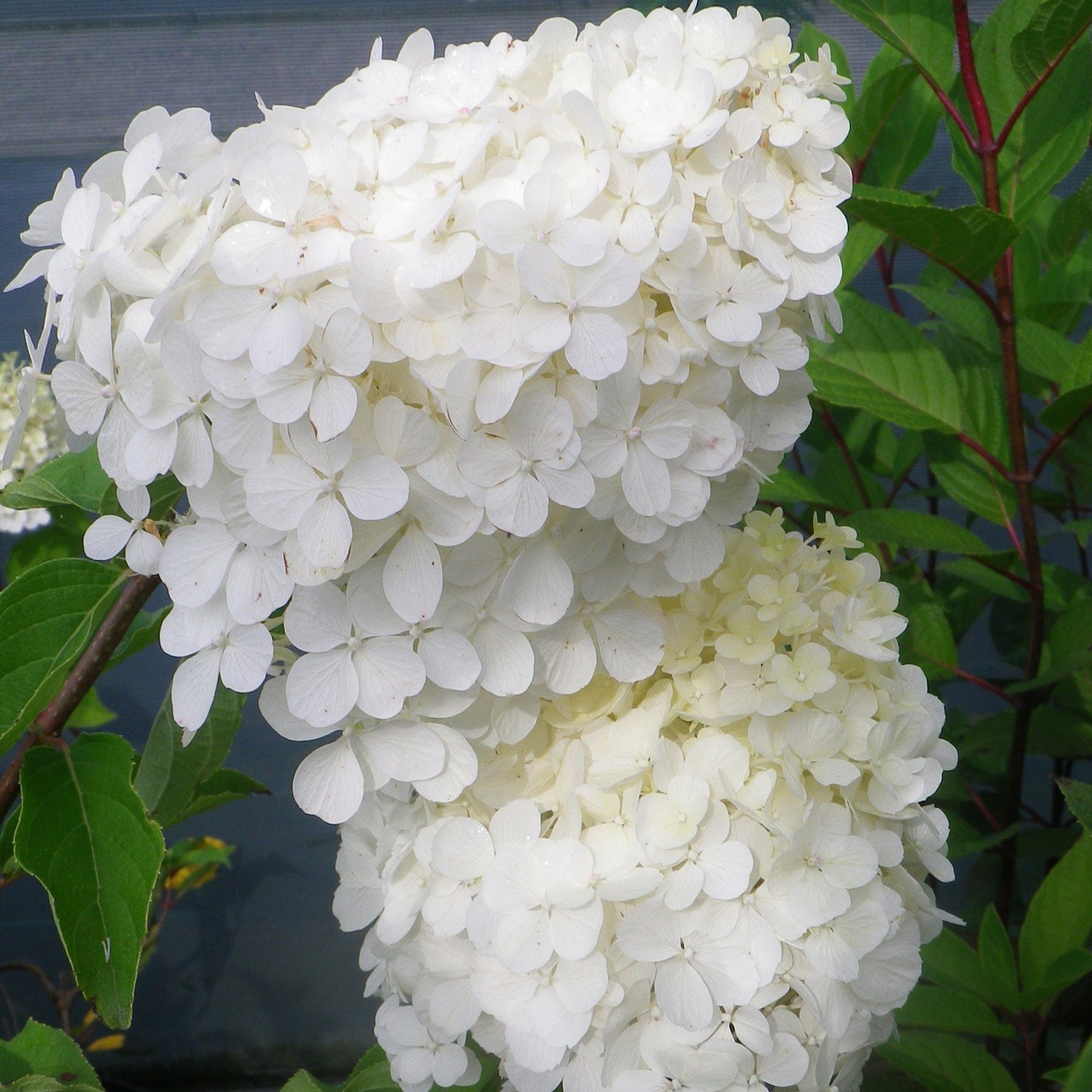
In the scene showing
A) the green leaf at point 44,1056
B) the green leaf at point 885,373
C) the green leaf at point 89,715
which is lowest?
the green leaf at point 89,715

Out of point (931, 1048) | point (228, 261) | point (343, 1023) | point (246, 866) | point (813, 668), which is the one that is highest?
point (228, 261)

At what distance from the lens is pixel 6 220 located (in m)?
1.08

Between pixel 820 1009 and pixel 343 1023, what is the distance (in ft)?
3.50

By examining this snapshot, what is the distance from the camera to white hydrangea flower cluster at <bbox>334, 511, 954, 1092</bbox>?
0.38m

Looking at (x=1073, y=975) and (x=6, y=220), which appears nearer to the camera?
(x=1073, y=975)

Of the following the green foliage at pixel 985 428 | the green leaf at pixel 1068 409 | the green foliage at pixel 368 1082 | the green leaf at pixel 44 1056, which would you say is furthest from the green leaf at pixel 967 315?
the green leaf at pixel 44 1056

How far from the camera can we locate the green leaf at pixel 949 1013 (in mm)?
623

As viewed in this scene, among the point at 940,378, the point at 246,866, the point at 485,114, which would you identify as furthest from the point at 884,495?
the point at 246,866

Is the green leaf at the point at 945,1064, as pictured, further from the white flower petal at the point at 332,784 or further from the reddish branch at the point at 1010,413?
the white flower petal at the point at 332,784

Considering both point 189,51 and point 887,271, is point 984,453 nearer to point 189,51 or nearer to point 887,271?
point 887,271

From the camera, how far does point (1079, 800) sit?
0.40 metres

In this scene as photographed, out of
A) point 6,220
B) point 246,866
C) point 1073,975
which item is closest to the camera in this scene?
point 1073,975

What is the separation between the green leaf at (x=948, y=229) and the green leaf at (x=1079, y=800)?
28cm

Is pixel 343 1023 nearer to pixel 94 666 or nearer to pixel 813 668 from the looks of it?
pixel 94 666
